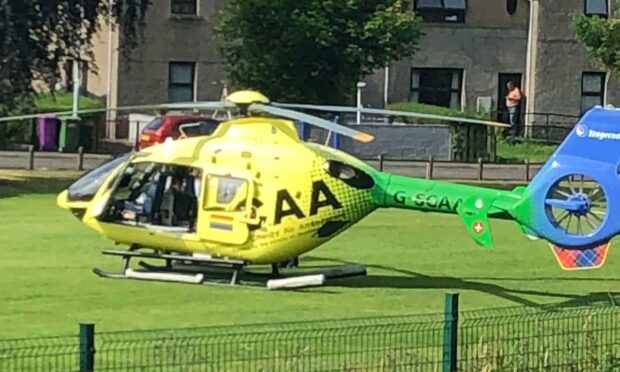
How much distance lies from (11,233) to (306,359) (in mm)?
14469

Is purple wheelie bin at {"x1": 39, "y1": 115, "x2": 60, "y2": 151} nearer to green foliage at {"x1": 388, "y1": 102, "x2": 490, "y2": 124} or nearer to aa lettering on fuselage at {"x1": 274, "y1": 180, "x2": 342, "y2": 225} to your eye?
green foliage at {"x1": 388, "y1": 102, "x2": 490, "y2": 124}

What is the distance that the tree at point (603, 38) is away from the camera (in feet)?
151

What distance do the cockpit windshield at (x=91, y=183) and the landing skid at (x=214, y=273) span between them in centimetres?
87

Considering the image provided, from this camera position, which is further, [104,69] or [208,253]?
[104,69]

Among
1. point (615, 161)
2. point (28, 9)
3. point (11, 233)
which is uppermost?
point (28, 9)

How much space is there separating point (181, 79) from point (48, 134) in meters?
8.67

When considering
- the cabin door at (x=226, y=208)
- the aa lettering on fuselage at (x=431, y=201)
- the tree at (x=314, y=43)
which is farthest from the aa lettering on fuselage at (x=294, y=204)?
the tree at (x=314, y=43)

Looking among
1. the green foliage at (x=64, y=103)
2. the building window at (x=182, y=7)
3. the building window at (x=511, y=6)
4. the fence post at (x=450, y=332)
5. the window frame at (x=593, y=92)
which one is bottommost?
the fence post at (x=450, y=332)

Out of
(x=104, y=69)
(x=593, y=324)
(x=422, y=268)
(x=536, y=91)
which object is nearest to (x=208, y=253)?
(x=422, y=268)

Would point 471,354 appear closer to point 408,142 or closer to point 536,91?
point 408,142

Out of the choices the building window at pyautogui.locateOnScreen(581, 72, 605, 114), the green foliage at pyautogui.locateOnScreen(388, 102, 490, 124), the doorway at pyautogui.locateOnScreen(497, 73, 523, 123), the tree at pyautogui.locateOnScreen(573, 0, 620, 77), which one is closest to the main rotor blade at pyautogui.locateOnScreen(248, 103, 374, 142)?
the tree at pyautogui.locateOnScreen(573, 0, 620, 77)

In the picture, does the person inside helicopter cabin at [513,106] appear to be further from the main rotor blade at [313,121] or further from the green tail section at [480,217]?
the green tail section at [480,217]

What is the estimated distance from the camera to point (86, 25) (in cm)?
3794

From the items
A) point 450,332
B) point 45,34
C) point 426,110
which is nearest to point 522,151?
point 426,110
